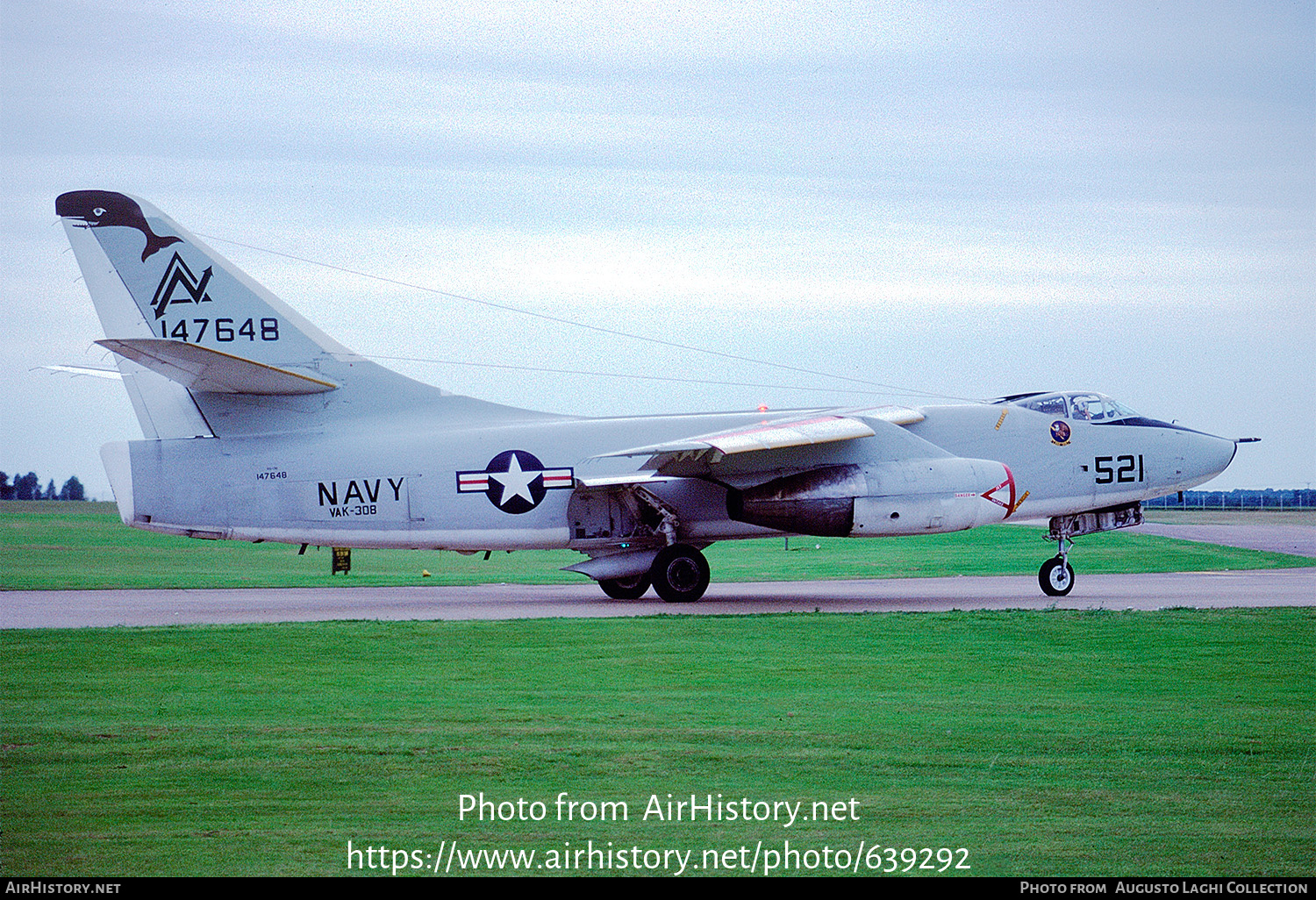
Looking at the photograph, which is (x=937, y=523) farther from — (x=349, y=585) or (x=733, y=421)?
(x=349, y=585)

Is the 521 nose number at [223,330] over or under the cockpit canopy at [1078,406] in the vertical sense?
over

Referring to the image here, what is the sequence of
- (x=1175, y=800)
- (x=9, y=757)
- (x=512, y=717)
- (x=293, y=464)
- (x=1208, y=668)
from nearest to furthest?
(x=1175, y=800), (x=9, y=757), (x=512, y=717), (x=1208, y=668), (x=293, y=464)

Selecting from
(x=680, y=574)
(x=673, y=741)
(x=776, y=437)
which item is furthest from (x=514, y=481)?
(x=673, y=741)

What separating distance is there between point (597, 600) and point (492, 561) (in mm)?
12384

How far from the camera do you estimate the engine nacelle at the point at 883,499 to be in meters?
19.2

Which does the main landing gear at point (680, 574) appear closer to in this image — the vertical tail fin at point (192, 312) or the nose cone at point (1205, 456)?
the vertical tail fin at point (192, 312)

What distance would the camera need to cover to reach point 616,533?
20422 millimetres

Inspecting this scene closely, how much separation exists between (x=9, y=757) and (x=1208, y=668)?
9.46m

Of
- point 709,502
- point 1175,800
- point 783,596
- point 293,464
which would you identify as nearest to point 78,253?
point 293,464

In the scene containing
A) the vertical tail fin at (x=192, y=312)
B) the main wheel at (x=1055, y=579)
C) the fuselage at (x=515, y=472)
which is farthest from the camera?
the main wheel at (x=1055, y=579)

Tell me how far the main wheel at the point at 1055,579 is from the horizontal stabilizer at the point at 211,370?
1178 centimetres

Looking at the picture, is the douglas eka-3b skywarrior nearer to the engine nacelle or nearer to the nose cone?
the engine nacelle

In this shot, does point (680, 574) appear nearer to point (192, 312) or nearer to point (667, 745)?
point (192, 312)

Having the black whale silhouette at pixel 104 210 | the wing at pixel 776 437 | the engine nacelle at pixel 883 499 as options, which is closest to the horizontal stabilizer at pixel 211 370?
the black whale silhouette at pixel 104 210
